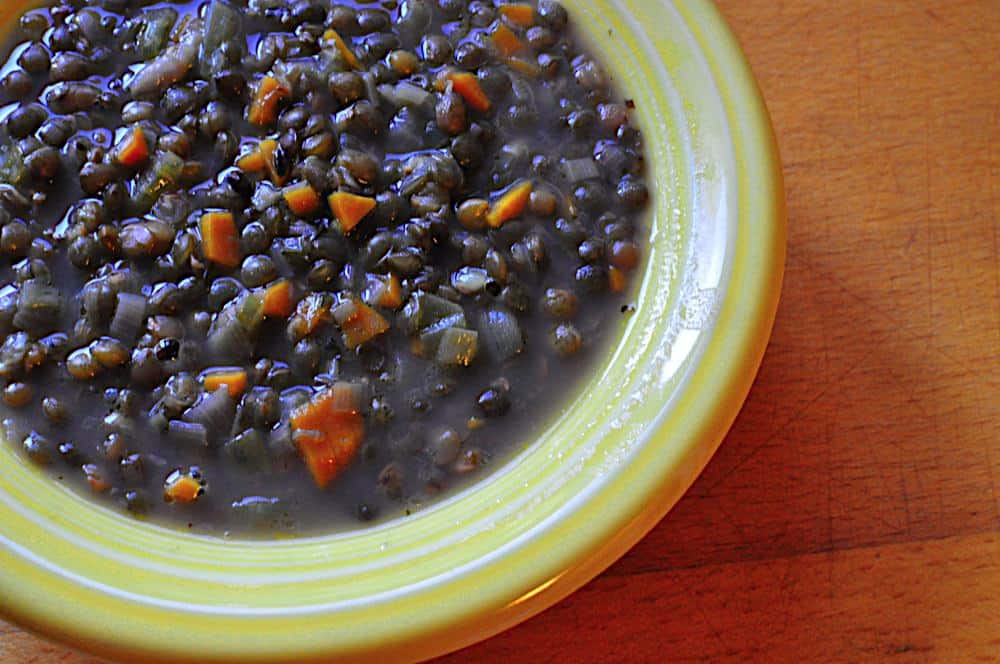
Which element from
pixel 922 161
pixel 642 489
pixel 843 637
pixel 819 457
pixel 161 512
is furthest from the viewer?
pixel 922 161

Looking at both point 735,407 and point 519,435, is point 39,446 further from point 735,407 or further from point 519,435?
point 735,407

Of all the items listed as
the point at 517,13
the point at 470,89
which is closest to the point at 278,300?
the point at 470,89

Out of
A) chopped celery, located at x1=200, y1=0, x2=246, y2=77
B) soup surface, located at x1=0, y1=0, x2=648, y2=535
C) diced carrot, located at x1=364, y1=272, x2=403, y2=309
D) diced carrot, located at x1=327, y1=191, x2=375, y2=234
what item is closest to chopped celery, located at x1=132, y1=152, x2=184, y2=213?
soup surface, located at x1=0, y1=0, x2=648, y2=535

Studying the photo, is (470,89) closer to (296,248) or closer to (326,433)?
(296,248)

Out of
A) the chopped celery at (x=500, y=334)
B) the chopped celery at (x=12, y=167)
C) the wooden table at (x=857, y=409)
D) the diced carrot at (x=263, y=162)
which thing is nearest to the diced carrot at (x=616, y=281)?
the chopped celery at (x=500, y=334)

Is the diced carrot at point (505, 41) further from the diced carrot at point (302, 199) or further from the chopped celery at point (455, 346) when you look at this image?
the chopped celery at point (455, 346)

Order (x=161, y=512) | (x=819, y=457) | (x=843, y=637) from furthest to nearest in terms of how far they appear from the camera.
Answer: (x=819, y=457) → (x=843, y=637) → (x=161, y=512)

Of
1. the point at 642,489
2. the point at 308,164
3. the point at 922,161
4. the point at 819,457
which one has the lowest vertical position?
the point at 819,457

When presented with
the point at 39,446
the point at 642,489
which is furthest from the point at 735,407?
the point at 39,446
